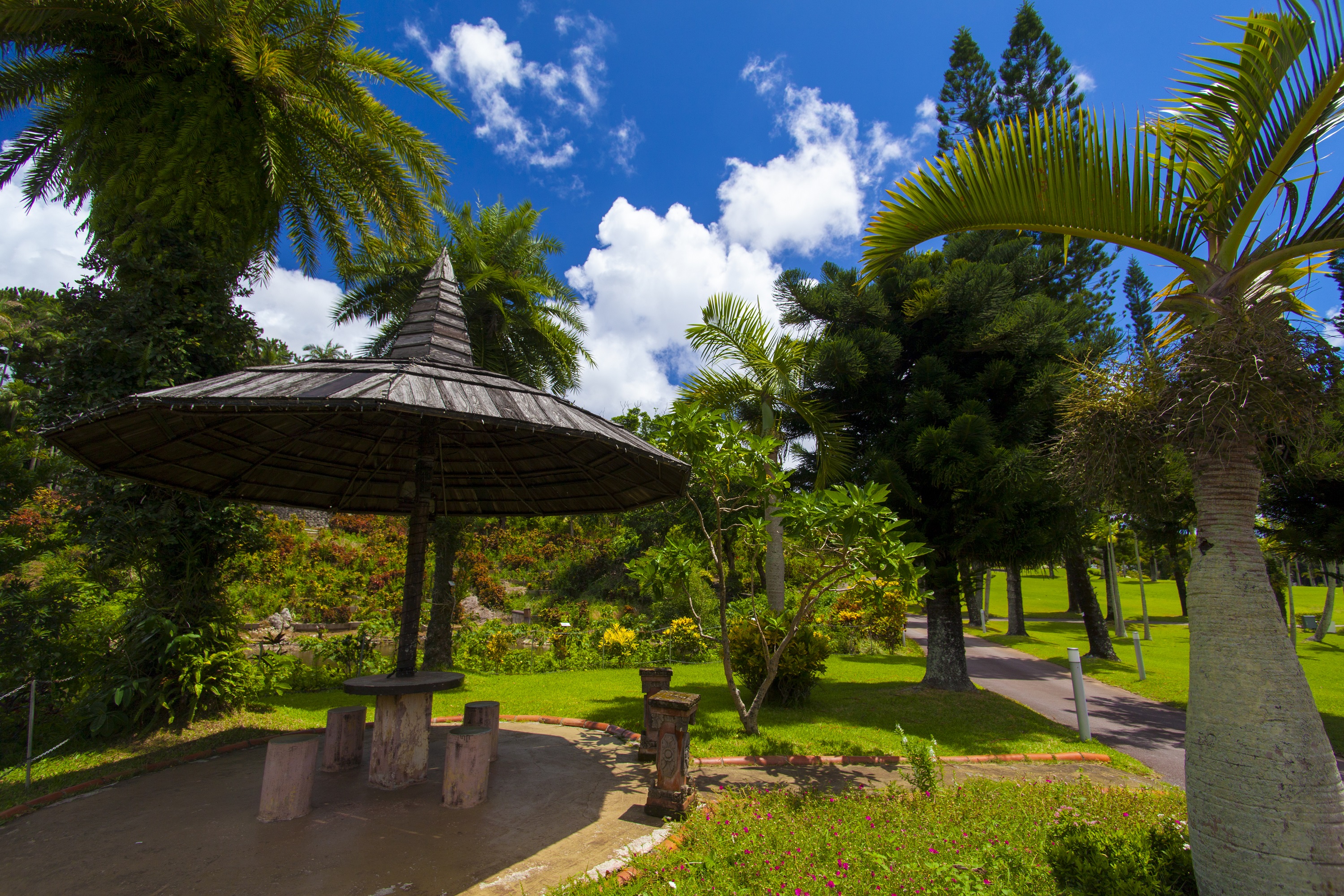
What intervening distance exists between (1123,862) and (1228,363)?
2.93 metres

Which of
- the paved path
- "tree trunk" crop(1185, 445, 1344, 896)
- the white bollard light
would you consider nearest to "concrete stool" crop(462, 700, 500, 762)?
"tree trunk" crop(1185, 445, 1344, 896)

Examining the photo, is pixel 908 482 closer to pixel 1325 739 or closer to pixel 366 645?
pixel 1325 739

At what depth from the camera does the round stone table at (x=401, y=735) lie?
527cm

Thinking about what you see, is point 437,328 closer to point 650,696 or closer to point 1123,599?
point 650,696

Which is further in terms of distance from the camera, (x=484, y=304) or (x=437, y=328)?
(x=484, y=304)

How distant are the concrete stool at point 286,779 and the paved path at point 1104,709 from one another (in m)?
6.77

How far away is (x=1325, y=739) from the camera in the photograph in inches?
120

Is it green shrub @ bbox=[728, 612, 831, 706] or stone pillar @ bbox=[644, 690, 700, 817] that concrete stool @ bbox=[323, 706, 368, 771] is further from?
green shrub @ bbox=[728, 612, 831, 706]

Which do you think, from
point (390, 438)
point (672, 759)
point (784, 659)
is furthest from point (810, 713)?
point (390, 438)

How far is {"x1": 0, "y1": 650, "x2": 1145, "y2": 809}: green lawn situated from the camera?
6.59 metres

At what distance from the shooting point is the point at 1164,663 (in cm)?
1775

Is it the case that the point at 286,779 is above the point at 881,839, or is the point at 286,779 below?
above

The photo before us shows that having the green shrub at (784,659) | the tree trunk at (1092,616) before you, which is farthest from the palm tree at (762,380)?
the tree trunk at (1092,616)

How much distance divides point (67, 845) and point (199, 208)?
24.3ft
